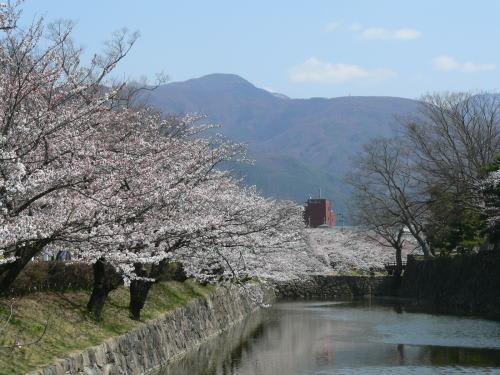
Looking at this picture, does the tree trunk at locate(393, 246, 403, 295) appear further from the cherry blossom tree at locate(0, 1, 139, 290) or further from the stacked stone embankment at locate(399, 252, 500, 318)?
the cherry blossom tree at locate(0, 1, 139, 290)

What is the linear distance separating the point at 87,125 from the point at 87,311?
664cm

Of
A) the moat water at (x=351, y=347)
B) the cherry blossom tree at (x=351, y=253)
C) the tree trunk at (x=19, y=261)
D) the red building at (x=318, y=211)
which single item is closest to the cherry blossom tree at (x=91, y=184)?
the tree trunk at (x=19, y=261)

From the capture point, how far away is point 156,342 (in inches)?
842

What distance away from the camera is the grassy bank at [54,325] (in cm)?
1369

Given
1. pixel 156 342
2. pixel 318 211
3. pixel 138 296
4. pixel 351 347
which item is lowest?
pixel 351 347

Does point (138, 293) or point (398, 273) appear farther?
point (398, 273)

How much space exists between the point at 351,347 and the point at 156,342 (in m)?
8.53

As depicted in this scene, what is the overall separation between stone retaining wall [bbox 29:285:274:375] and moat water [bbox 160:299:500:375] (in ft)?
1.63

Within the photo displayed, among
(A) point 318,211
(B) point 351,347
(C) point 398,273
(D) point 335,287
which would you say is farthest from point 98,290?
(A) point 318,211

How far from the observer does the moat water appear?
70.4 ft

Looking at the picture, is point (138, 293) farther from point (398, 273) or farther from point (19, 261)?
point (398, 273)

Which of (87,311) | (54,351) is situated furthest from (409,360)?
(54,351)

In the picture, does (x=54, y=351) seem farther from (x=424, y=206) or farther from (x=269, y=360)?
(x=424, y=206)

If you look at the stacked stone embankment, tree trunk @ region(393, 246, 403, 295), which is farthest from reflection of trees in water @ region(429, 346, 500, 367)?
tree trunk @ region(393, 246, 403, 295)
